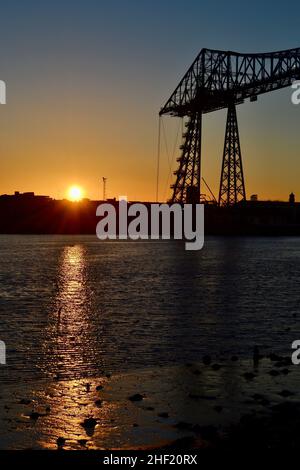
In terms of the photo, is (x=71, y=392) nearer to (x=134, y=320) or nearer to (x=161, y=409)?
(x=161, y=409)

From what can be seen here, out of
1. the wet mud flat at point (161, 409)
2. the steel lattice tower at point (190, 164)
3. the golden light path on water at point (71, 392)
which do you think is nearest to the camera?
the wet mud flat at point (161, 409)

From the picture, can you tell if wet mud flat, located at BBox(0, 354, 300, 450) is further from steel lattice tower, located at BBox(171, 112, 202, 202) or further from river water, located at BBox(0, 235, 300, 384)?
steel lattice tower, located at BBox(171, 112, 202, 202)

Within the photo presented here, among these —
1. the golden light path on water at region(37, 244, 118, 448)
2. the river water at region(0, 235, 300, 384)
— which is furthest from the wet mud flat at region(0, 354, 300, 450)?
the river water at region(0, 235, 300, 384)

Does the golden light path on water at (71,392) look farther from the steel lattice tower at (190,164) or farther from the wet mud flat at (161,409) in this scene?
the steel lattice tower at (190,164)

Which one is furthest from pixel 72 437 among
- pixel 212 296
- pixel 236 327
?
pixel 212 296

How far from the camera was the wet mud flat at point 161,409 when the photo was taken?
1038cm

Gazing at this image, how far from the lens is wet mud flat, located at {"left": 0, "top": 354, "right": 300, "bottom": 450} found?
1038 cm

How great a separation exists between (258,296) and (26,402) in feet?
76.1

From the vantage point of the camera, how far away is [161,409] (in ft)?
40.9

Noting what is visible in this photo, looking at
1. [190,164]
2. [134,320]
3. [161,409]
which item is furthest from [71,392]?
[190,164]

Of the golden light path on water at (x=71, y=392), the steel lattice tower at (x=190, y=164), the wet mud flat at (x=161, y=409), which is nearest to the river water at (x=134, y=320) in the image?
the golden light path on water at (x=71, y=392)

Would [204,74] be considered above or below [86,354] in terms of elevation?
above
